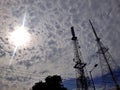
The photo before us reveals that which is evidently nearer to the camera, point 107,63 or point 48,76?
point 107,63

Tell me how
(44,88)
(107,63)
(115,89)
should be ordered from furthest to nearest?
(44,88)
(107,63)
(115,89)

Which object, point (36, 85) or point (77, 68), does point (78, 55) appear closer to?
point (77, 68)

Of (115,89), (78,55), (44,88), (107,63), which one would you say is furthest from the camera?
(44,88)

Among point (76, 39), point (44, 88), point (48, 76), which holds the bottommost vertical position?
point (44, 88)

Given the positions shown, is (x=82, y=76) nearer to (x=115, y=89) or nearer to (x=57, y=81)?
(x=115, y=89)

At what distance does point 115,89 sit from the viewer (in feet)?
122

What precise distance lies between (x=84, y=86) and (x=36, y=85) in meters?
17.2

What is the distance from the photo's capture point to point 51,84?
48125 mm

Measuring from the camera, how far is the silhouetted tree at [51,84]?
47322 mm

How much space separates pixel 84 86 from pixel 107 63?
7.94 m

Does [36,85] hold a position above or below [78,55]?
below

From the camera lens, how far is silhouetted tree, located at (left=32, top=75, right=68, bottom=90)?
47.3m

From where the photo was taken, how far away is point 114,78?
126 feet

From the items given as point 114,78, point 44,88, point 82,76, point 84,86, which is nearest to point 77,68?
point 82,76
